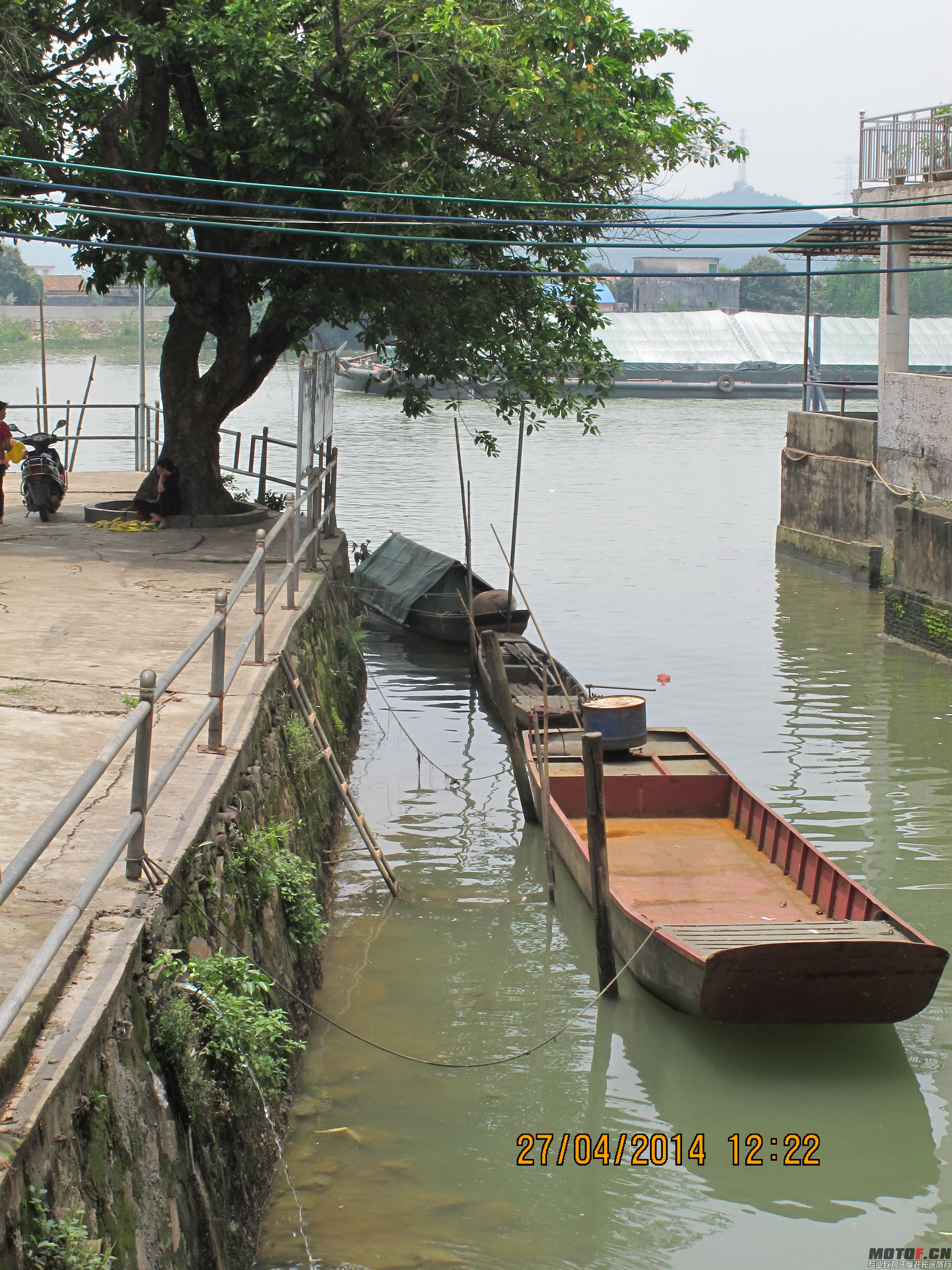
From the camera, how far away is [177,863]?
574cm

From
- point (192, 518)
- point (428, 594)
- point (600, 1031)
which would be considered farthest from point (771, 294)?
point (600, 1031)

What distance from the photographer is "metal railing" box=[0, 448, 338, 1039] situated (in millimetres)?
3619

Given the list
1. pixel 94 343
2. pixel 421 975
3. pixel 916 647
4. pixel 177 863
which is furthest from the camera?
pixel 94 343

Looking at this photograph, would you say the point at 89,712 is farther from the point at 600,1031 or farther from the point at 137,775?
the point at 600,1031

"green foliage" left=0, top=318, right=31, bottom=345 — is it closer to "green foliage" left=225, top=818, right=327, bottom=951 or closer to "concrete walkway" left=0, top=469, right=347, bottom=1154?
"concrete walkway" left=0, top=469, right=347, bottom=1154

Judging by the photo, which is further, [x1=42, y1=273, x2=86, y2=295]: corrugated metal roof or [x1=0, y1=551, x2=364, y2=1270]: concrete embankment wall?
[x1=42, y1=273, x2=86, y2=295]: corrugated metal roof

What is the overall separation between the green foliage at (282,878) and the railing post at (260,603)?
1.54m

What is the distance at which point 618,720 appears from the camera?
11.2 meters

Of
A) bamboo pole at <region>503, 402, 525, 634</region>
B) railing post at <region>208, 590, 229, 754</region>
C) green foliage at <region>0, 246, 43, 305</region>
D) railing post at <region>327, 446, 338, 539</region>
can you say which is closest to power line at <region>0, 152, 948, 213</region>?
bamboo pole at <region>503, 402, 525, 634</region>

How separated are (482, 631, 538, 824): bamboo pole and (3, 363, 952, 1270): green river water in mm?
269

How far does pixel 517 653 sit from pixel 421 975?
7.54 m

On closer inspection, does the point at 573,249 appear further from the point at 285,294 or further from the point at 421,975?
the point at 421,975

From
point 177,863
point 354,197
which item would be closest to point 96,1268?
point 177,863

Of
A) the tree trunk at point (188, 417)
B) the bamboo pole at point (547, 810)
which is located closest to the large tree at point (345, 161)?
the tree trunk at point (188, 417)
